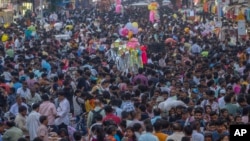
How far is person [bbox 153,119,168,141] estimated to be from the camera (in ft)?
31.1

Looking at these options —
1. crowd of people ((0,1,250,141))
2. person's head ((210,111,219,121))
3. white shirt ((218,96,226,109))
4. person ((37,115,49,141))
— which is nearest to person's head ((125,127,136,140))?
crowd of people ((0,1,250,141))

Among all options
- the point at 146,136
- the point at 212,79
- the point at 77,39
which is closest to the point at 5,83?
the point at 212,79

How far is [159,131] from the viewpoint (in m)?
9.63

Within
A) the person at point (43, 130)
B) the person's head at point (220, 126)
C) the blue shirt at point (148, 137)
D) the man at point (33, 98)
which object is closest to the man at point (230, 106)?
the person's head at point (220, 126)

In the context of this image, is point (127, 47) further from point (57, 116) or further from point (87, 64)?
point (57, 116)

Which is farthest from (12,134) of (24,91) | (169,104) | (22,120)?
(24,91)

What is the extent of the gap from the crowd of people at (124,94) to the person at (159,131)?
11 millimetres

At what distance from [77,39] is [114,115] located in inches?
662

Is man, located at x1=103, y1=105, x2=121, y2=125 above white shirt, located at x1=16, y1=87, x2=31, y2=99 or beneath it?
above

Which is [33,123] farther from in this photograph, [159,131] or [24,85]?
[24,85]

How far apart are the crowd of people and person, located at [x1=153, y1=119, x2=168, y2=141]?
11mm

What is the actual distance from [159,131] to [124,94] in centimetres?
243

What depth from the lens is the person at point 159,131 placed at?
947 centimetres

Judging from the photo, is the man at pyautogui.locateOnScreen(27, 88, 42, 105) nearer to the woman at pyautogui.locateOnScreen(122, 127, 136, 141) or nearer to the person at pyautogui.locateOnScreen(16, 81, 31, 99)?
the person at pyautogui.locateOnScreen(16, 81, 31, 99)
